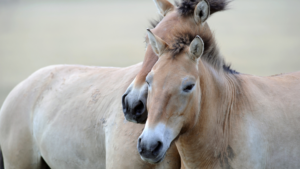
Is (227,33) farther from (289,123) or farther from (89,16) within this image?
(289,123)

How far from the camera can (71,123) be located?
169 inches

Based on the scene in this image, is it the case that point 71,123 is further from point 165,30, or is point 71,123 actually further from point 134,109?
point 165,30

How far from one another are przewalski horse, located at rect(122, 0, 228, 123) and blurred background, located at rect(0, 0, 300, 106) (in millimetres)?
13308

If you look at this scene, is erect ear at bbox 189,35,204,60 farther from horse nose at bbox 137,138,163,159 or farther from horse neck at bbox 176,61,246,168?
horse nose at bbox 137,138,163,159

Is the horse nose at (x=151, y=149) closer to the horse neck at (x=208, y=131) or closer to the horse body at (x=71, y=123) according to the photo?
the horse neck at (x=208, y=131)

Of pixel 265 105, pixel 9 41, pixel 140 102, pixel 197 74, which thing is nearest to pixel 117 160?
pixel 140 102

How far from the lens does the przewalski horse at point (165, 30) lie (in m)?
3.09

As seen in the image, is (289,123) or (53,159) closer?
(289,123)

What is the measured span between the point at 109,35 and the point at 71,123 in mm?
38110

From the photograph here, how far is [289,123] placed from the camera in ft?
10.8

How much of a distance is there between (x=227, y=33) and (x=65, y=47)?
1790 centimetres

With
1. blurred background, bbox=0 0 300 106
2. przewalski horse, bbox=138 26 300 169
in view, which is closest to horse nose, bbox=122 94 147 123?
przewalski horse, bbox=138 26 300 169

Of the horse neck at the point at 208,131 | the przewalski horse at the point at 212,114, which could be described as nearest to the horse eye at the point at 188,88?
the przewalski horse at the point at 212,114

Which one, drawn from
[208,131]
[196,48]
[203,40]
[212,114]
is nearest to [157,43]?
[196,48]
